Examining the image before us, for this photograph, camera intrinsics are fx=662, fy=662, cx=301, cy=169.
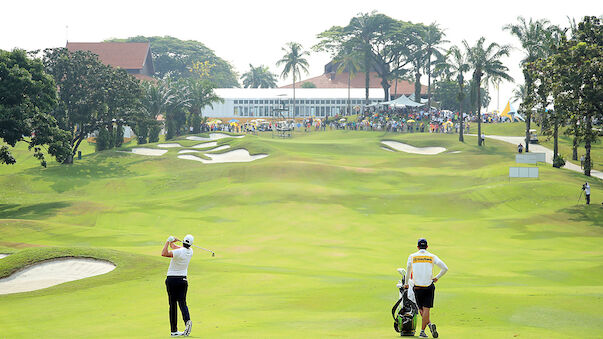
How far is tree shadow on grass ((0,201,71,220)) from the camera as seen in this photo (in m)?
48.0

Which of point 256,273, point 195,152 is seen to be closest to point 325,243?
point 256,273

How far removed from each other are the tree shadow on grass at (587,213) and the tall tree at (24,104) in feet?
128

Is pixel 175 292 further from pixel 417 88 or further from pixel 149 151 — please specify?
pixel 417 88

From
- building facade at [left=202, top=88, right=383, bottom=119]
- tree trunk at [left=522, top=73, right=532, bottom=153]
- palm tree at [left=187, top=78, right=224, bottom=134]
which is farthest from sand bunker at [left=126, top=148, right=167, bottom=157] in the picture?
building facade at [left=202, top=88, right=383, bottom=119]

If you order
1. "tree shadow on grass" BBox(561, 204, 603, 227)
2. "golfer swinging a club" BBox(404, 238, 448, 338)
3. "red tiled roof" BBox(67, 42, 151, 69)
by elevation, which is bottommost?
"tree shadow on grass" BBox(561, 204, 603, 227)

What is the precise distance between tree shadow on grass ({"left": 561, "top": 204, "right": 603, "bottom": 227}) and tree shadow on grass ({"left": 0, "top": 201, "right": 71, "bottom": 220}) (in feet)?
120

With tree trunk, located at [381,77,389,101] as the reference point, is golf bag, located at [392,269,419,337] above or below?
below

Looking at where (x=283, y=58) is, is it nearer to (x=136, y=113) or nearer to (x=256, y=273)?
(x=136, y=113)

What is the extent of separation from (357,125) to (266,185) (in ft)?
164

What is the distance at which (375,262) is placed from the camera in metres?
29.1

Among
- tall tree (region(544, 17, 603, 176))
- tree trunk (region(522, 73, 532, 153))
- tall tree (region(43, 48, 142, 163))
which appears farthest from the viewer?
tall tree (region(43, 48, 142, 163))

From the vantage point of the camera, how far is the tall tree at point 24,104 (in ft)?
164

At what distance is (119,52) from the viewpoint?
15112 cm

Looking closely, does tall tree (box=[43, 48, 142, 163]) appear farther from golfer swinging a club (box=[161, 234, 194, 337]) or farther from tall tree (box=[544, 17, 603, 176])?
golfer swinging a club (box=[161, 234, 194, 337])
